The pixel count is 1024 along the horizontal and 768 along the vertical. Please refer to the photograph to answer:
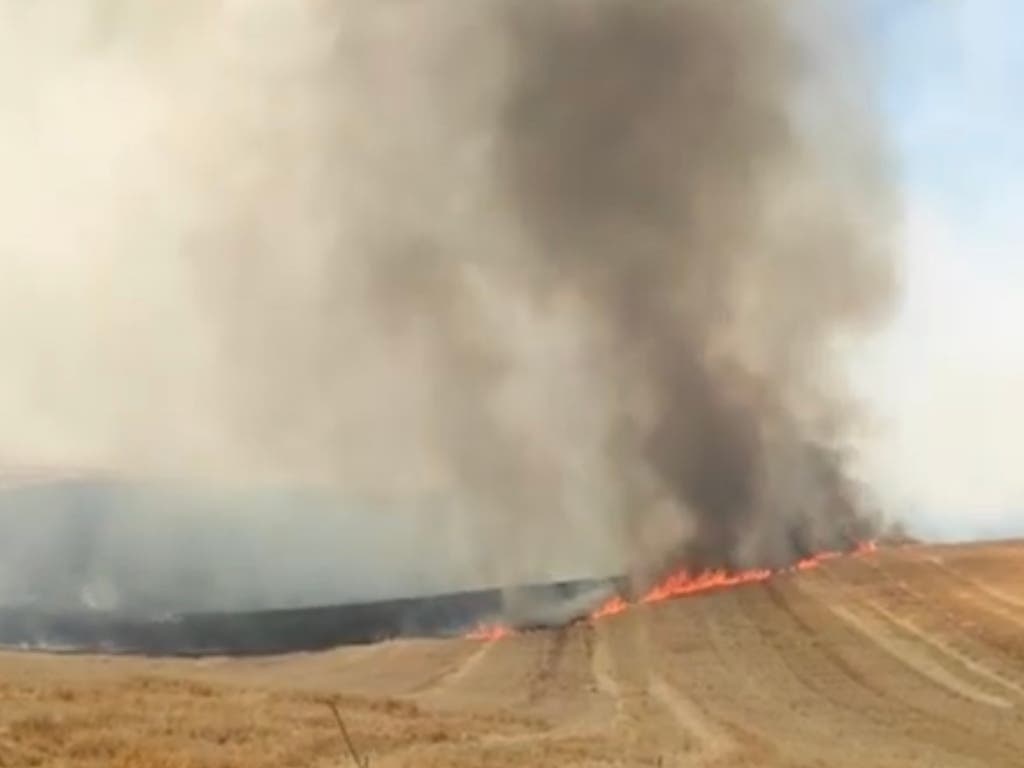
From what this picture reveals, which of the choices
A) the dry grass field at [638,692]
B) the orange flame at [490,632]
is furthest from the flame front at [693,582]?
the dry grass field at [638,692]

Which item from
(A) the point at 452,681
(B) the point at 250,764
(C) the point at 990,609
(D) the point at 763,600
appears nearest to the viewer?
(B) the point at 250,764

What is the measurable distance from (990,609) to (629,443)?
39.0 metres

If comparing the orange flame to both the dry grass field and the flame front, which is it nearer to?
the flame front

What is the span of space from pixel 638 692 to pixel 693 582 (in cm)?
3449

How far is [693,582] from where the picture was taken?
7044cm

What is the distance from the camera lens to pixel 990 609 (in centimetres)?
4800

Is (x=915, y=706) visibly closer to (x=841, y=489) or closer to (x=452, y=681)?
(x=452, y=681)

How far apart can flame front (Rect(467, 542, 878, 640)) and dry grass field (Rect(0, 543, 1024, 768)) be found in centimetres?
277

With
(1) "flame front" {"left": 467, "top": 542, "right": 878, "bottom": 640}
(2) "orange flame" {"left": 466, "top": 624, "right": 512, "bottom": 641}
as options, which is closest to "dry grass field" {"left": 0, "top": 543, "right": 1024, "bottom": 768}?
(2) "orange flame" {"left": 466, "top": 624, "right": 512, "bottom": 641}

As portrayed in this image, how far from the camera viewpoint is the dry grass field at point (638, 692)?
2192cm

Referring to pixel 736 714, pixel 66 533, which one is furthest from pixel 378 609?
pixel 66 533

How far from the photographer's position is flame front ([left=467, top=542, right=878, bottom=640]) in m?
60.6

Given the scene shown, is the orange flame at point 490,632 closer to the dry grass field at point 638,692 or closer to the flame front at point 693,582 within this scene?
the flame front at point 693,582

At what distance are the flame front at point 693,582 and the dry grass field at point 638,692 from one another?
9.10ft
